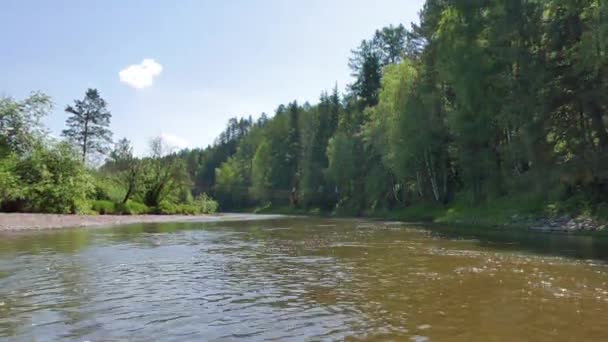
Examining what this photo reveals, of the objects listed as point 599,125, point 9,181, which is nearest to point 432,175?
point 599,125

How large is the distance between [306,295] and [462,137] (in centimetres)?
3548

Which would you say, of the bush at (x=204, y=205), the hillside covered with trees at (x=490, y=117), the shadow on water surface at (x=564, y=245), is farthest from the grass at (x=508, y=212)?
the bush at (x=204, y=205)

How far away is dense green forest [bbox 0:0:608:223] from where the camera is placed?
1127 inches

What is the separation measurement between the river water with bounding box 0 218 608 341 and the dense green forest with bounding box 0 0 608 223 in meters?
14.2

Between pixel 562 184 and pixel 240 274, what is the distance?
26.1 m

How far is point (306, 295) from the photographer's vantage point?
974 cm

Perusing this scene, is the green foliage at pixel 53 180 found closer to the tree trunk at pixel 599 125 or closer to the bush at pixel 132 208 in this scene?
the bush at pixel 132 208

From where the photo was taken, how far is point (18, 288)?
1039 centimetres

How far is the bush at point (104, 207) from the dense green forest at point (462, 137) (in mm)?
1166

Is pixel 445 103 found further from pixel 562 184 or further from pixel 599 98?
pixel 599 98

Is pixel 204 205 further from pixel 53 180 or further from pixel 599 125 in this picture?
pixel 599 125

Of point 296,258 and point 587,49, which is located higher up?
point 587,49

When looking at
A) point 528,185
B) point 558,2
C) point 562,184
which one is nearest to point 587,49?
point 558,2

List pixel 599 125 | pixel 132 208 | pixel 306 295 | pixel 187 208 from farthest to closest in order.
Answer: pixel 187 208
pixel 132 208
pixel 599 125
pixel 306 295
